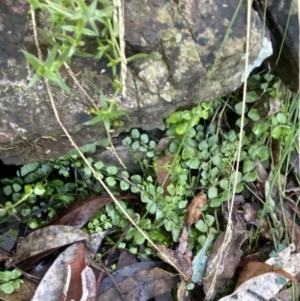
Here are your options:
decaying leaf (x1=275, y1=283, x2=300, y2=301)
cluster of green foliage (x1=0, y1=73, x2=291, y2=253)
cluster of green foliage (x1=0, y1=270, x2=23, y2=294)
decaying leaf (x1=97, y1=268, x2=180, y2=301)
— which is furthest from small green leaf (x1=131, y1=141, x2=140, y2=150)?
decaying leaf (x1=275, y1=283, x2=300, y2=301)

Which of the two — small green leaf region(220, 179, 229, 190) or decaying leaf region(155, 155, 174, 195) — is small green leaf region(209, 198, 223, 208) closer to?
small green leaf region(220, 179, 229, 190)

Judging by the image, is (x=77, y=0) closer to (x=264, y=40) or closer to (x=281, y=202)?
(x=264, y=40)

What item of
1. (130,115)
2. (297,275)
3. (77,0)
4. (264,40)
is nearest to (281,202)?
(297,275)

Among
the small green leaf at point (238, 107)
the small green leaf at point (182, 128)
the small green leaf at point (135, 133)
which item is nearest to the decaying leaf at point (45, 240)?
the small green leaf at point (135, 133)

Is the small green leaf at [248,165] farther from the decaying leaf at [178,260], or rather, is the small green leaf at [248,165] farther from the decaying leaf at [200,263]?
the decaying leaf at [178,260]

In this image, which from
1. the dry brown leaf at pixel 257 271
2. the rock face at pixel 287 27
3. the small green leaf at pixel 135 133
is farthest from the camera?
the dry brown leaf at pixel 257 271
